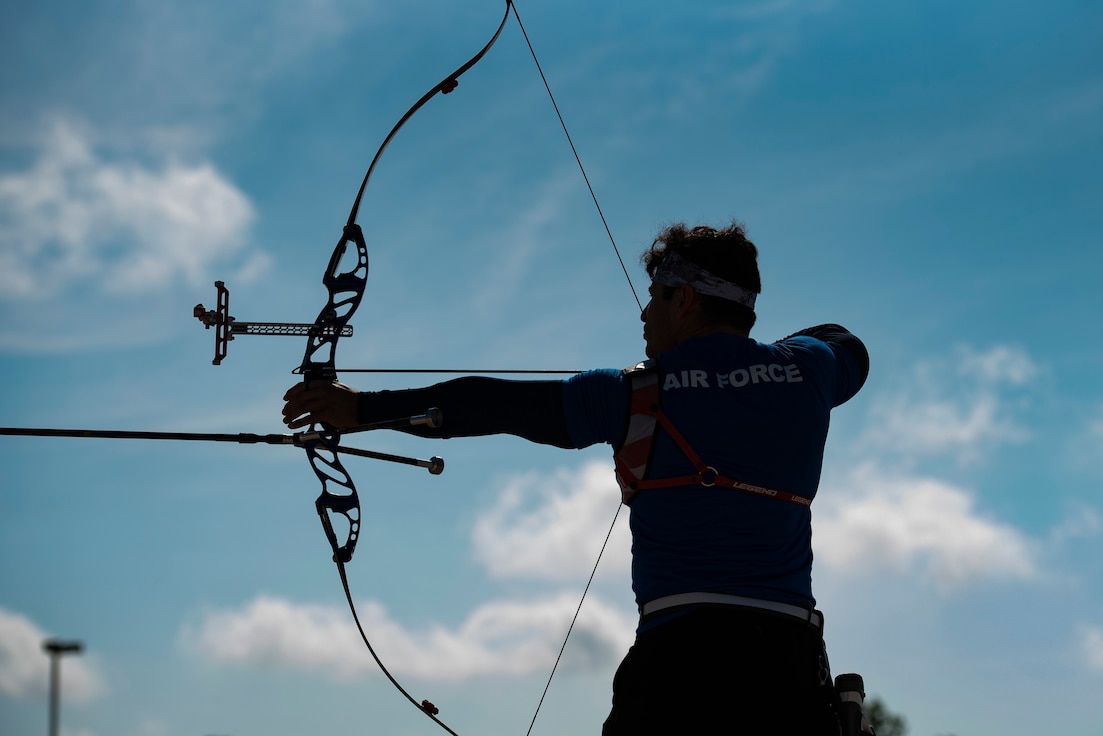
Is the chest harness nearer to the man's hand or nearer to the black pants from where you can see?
the black pants

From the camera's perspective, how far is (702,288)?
12.8 feet

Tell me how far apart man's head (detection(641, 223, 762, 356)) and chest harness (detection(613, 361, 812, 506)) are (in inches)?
15.2

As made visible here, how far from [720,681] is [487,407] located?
1.09 meters

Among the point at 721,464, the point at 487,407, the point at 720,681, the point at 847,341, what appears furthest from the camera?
the point at 847,341

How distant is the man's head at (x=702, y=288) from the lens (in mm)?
3887

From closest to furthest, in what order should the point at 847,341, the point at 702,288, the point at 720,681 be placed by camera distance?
the point at 720,681 → the point at 702,288 → the point at 847,341

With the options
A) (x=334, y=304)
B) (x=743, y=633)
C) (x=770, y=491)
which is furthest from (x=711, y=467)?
→ (x=334, y=304)

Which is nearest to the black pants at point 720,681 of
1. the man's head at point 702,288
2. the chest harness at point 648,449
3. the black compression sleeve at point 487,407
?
the chest harness at point 648,449

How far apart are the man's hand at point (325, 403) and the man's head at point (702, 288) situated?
41.3 inches

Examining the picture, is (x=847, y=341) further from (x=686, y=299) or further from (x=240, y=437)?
(x=240, y=437)

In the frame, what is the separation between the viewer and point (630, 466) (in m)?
3.56

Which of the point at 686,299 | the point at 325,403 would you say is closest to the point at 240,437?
the point at 325,403

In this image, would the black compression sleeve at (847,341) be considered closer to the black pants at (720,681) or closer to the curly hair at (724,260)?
the curly hair at (724,260)

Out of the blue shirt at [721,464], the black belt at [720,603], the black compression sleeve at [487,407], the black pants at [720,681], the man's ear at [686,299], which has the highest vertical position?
the man's ear at [686,299]
